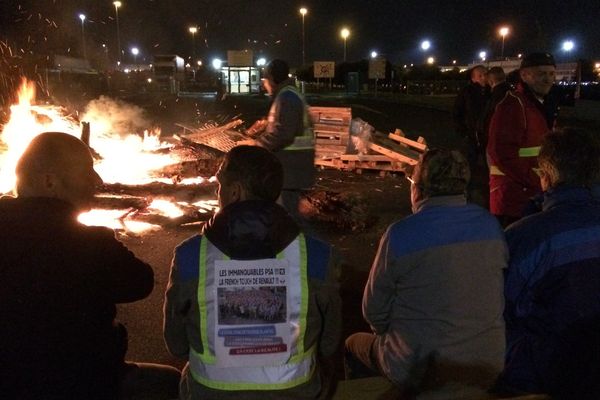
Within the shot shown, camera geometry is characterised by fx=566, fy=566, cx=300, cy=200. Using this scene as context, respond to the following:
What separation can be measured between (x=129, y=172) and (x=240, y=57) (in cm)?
3229

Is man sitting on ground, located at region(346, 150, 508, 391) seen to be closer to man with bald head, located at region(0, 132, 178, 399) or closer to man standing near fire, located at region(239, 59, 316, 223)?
man with bald head, located at region(0, 132, 178, 399)

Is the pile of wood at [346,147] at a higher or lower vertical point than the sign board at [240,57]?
lower

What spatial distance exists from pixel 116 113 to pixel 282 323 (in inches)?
627

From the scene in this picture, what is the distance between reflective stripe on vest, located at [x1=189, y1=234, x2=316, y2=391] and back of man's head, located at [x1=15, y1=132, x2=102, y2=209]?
603mm

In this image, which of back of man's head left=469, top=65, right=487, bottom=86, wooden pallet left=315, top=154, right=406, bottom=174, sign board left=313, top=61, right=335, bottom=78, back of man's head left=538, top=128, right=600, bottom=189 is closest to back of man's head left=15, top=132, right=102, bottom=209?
back of man's head left=538, top=128, right=600, bottom=189

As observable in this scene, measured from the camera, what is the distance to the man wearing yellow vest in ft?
6.75

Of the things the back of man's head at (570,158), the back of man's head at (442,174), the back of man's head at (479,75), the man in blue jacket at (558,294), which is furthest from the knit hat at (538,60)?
the back of man's head at (479,75)

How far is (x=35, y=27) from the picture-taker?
31.7m

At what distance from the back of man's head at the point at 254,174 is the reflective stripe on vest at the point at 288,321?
34 cm

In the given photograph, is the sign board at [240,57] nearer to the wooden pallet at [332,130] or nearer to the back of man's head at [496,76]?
the wooden pallet at [332,130]

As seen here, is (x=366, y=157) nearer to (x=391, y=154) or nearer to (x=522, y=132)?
(x=391, y=154)

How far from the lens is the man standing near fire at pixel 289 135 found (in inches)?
213

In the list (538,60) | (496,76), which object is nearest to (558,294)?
(538,60)

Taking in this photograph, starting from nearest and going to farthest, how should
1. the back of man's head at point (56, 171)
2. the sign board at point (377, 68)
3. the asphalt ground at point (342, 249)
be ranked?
the back of man's head at point (56, 171), the asphalt ground at point (342, 249), the sign board at point (377, 68)
